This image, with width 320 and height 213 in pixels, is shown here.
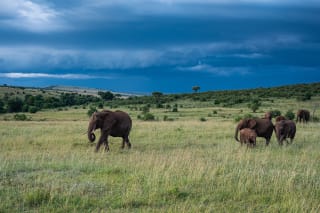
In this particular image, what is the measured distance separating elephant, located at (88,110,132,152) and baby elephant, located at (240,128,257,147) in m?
5.01

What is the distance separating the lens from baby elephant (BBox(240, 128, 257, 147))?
1711 cm

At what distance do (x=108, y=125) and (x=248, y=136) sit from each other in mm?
6043

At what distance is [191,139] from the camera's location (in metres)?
20.7

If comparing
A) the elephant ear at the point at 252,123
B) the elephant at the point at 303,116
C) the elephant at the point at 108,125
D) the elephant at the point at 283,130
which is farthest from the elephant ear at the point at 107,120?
the elephant at the point at 303,116

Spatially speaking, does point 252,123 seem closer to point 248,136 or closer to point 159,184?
point 248,136

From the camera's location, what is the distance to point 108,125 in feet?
57.4

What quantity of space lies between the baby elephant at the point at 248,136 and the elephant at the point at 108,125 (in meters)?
5.01

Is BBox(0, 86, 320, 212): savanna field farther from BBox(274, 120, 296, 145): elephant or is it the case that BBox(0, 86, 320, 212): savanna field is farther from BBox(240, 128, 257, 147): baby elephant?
BBox(274, 120, 296, 145): elephant

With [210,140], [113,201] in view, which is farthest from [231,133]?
[113,201]

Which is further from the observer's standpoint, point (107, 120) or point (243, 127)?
point (243, 127)

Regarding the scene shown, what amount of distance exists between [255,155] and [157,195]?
7.00 m

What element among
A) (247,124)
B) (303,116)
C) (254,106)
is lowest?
(303,116)

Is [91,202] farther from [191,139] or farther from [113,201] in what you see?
[191,139]

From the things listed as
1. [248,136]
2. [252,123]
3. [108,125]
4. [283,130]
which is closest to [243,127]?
[252,123]
